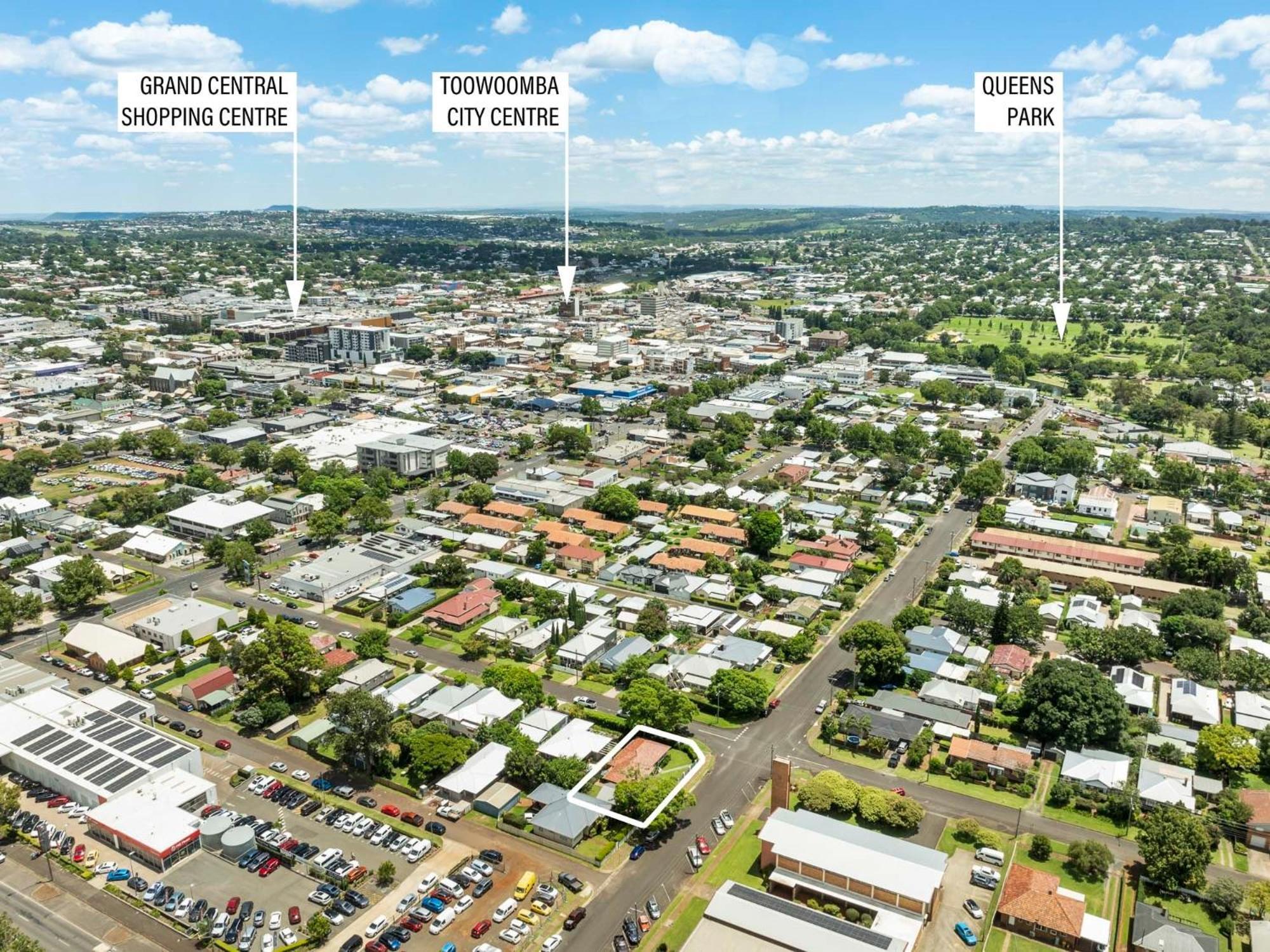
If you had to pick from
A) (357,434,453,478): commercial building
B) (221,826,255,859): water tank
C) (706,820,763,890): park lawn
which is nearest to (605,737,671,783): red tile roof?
(706,820,763,890): park lawn

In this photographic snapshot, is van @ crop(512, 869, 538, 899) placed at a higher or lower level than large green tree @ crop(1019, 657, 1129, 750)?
lower

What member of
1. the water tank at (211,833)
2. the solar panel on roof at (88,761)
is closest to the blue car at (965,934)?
the water tank at (211,833)

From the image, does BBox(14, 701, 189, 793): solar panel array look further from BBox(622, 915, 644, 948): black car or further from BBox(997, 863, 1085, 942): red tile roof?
BBox(997, 863, 1085, 942): red tile roof

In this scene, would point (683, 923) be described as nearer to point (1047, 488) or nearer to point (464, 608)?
point (464, 608)

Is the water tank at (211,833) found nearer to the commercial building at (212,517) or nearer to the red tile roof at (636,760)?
the red tile roof at (636,760)

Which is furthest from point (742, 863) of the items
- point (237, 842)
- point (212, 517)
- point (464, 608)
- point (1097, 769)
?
point (212, 517)

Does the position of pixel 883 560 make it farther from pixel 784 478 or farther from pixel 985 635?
pixel 784 478
